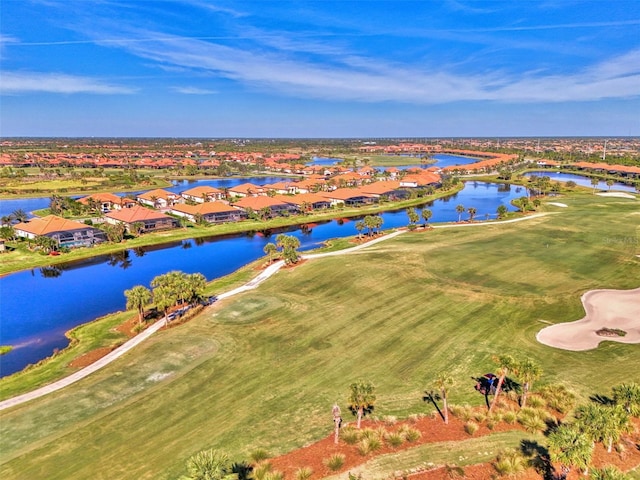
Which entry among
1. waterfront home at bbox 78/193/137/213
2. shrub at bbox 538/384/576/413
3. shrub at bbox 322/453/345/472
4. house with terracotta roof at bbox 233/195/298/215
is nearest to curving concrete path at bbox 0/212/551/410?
shrub at bbox 322/453/345/472

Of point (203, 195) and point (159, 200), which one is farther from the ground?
point (203, 195)

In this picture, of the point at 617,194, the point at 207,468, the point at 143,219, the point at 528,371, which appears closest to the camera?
the point at 207,468

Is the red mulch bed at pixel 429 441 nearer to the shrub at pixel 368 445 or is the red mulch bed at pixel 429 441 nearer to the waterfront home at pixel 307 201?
the shrub at pixel 368 445

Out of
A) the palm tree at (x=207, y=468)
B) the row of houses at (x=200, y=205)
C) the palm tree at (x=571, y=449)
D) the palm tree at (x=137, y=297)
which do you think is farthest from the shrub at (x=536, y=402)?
the row of houses at (x=200, y=205)

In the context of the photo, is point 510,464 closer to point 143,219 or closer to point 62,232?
point 62,232

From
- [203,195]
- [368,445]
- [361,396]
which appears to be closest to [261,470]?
Answer: [368,445]

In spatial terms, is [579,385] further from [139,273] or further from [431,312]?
[139,273]
